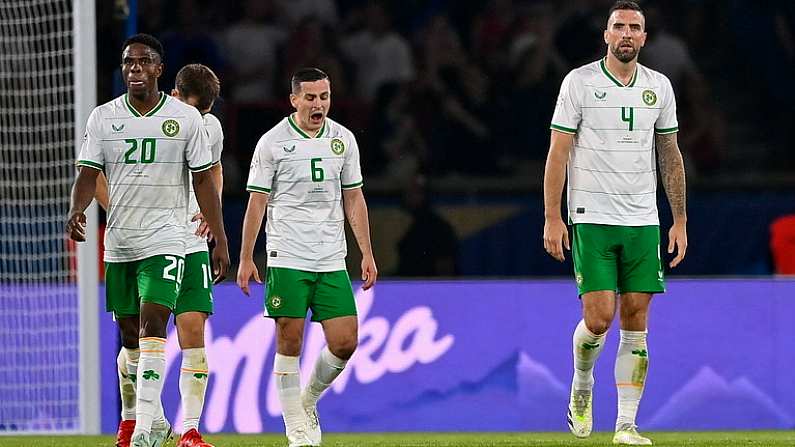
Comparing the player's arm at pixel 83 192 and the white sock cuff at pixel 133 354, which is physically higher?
the player's arm at pixel 83 192

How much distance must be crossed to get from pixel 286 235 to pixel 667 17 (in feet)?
26.4

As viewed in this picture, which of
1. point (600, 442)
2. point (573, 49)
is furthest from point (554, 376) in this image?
point (573, 49)

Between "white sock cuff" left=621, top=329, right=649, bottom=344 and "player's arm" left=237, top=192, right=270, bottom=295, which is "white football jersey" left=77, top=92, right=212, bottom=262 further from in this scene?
"white sock cuff" left=621, top=329, right=649, bottom=344

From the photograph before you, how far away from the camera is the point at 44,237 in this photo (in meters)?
11.4

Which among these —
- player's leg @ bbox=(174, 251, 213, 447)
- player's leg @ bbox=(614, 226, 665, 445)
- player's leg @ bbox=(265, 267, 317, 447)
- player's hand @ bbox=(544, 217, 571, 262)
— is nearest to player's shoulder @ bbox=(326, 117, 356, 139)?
player's leg @ bbox=(265, 267, 317, 447)

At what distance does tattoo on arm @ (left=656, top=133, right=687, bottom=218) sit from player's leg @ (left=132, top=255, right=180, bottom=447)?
247 centimetres

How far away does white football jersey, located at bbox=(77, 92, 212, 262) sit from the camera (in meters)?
7.34

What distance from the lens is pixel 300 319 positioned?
821cm

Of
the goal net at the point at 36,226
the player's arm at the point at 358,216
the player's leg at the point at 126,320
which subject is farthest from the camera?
the goal net at the point at 36,226

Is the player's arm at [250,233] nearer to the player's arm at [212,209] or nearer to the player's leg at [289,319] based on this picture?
the player's leg at [289,319]

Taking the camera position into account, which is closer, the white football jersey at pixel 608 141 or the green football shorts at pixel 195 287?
the white football jersey at pixel 608 141

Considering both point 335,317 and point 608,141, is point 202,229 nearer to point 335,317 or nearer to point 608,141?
point 335,317

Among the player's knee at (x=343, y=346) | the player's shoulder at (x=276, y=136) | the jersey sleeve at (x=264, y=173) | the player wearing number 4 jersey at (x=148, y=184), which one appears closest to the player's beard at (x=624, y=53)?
the player's shoulder at (x=276, y=136)

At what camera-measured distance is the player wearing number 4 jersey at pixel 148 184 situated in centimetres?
729
